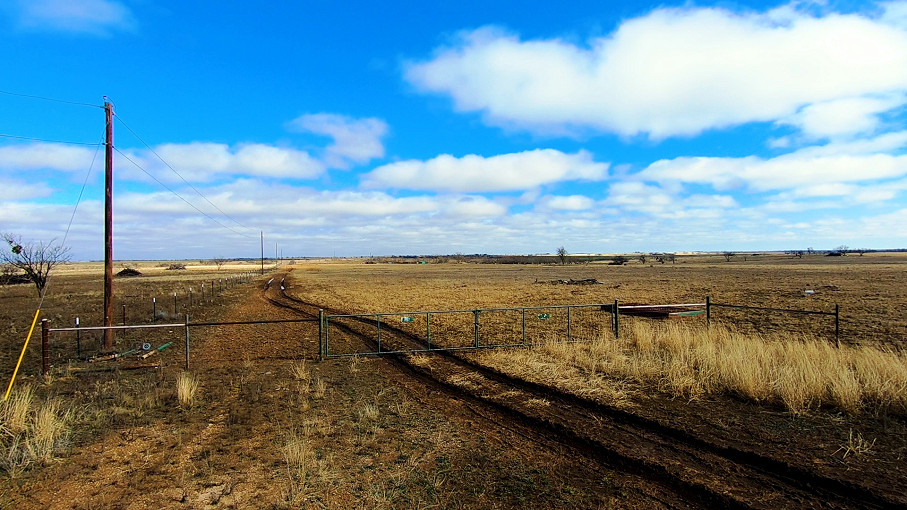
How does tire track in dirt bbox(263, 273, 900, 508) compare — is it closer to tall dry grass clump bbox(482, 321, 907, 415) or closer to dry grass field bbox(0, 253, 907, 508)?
dry grass field bbox(0, 253, 907, 508)

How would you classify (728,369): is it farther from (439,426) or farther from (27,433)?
(27,433)

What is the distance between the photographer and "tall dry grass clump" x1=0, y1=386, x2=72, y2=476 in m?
6.58

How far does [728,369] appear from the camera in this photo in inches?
407

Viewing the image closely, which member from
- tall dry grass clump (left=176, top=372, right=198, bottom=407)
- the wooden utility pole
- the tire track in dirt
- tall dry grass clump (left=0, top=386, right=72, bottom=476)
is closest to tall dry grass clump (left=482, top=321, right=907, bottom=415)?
the tire track in dirt

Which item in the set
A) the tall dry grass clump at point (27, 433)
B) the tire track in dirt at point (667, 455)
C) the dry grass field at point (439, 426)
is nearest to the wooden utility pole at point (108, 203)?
the dry grass field at point (439, 426)

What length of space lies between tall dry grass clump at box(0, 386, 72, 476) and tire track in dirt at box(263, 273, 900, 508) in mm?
6936

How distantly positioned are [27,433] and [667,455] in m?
9.71

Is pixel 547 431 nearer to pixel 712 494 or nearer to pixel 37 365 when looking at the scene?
pixel 712 494

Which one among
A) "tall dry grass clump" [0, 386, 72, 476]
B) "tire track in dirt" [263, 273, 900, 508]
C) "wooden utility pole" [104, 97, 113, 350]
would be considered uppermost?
"wooden utility pole" [104, 97, 113, 350]

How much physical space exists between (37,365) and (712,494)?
17604 millimetres

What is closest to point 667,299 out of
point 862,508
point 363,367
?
point 363,367

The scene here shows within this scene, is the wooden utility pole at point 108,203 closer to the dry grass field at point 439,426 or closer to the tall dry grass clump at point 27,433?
the dry grass field at point 439,426

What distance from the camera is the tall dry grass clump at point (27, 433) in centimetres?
658

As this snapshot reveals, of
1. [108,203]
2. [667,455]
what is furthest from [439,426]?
[108,203]
